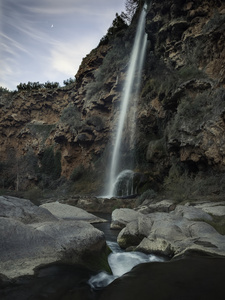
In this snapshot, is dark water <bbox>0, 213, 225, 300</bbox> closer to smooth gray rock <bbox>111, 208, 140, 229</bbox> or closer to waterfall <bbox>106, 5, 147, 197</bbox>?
smooth gray rock <bbox>111, 208, 140, 229</bbox>

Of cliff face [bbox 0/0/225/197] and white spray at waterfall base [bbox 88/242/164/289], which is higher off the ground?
cliff face [bbox 0/0/225/197]

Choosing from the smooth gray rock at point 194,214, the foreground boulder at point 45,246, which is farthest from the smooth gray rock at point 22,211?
the smooth gray rock at point 194,214

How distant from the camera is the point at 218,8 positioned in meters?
17.6

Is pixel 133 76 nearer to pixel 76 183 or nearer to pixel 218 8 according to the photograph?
pixel 218 8

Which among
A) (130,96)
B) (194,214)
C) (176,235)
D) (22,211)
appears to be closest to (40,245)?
(22,211)

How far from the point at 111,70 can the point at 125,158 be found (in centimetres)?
1302

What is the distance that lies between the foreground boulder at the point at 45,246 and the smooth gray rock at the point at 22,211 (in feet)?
3.36

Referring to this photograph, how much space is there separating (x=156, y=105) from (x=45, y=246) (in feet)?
66.8

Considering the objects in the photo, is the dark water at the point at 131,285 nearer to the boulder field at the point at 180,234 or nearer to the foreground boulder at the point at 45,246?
the foreground boulder at the point at 45,246

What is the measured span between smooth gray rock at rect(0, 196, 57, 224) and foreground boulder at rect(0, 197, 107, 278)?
1024 mm

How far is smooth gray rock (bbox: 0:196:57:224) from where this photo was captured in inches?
206

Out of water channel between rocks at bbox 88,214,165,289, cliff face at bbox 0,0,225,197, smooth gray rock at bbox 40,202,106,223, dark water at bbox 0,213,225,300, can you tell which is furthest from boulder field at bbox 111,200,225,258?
cliff face at bbox 0,0,225,197

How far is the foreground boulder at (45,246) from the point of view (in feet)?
11.1

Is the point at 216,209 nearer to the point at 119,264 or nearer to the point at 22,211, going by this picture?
the point at 119,264
